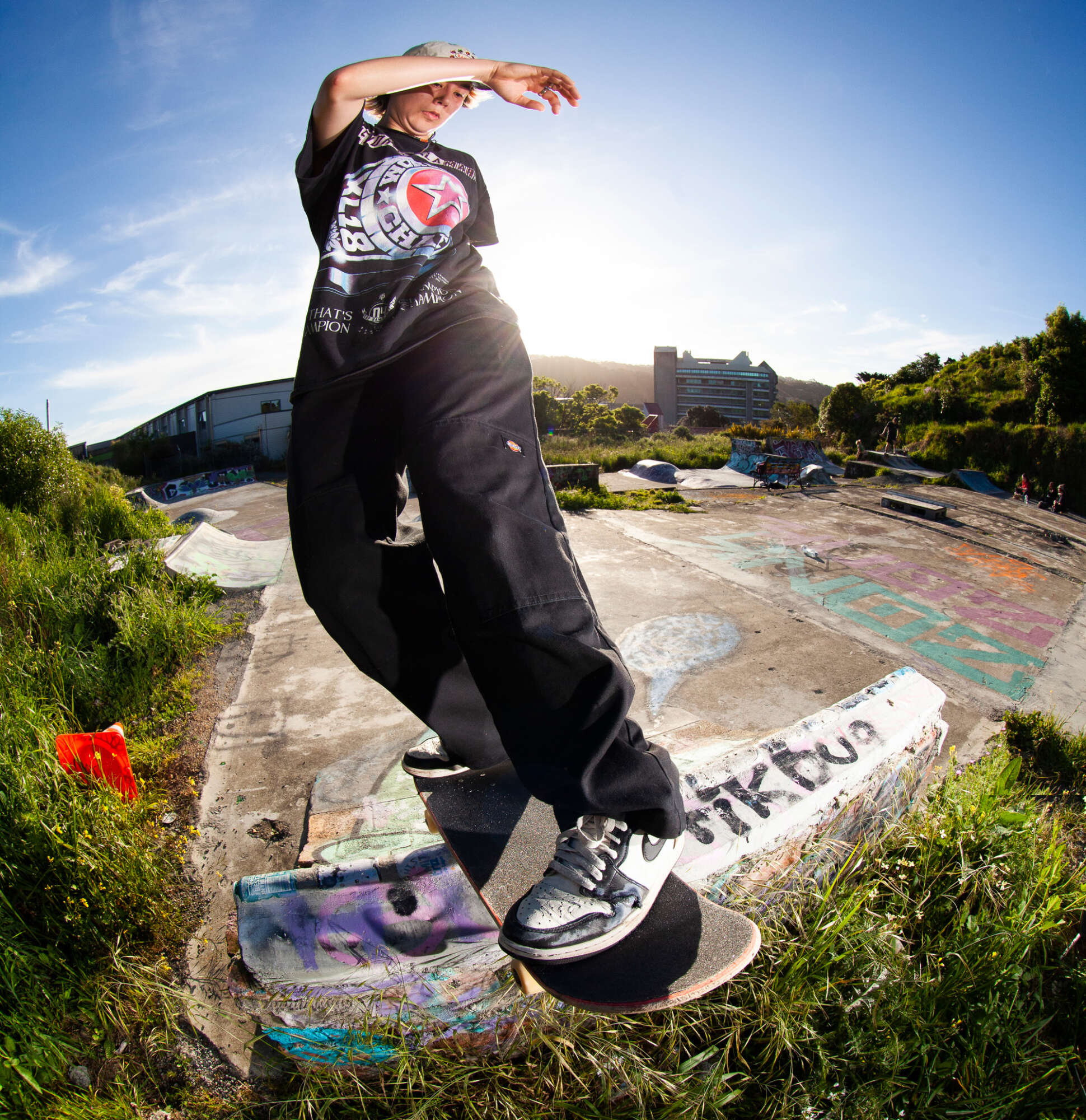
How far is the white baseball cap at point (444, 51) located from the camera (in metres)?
1.33

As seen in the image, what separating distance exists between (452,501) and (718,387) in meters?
118

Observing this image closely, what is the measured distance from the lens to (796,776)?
5.79ft

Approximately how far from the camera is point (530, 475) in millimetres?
1169

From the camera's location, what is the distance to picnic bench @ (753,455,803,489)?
57.1 ft

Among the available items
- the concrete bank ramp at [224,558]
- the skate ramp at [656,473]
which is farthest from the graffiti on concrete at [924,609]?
the skate ramp at [656,473]

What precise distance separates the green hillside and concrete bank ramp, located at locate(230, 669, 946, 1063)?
2879 centimetres

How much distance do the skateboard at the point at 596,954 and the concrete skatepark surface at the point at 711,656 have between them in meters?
0.67

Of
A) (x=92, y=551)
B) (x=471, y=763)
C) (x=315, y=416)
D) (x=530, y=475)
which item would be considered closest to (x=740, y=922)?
(x=471, y=763)

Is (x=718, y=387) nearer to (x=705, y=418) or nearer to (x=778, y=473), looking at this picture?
(x=705, y=418)

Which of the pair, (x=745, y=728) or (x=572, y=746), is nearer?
(x=572, y=746)

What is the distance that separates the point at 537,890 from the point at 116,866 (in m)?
1.26

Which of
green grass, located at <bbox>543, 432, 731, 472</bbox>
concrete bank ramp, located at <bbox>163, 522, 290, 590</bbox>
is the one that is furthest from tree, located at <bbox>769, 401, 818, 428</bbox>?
concrete bank ramp, located at <bbox>163, 522, 290, 590</bbox>

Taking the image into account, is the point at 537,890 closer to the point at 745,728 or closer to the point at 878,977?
the point at 878,977

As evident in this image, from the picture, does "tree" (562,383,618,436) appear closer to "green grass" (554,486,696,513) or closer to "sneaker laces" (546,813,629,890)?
"green grass" (554,486,696,513)
